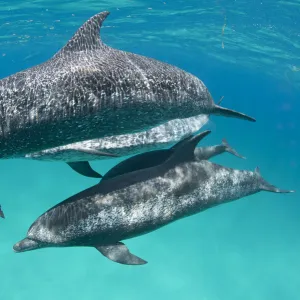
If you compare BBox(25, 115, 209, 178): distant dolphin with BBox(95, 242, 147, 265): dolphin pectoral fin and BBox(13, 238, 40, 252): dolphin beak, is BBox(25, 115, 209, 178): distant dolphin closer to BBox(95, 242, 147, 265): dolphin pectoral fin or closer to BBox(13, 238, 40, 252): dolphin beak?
BBox(95, 242, 147, 265): dolphin pectoral fin

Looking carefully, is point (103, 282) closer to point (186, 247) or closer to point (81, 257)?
point (81, 257)

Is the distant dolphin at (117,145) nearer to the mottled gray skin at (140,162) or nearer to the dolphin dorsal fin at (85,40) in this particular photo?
the mottled gray skin at (140,162)

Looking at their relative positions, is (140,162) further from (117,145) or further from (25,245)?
(25,245)

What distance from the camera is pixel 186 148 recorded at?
25.6 ft

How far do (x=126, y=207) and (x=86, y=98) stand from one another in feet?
9.20

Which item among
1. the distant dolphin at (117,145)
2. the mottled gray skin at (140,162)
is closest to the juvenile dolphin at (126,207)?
the mottled gray skin at (140,162)

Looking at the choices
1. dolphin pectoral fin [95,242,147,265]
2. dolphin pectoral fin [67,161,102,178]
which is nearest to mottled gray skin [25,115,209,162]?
dolphin pectoral fin [67,161,102,178]

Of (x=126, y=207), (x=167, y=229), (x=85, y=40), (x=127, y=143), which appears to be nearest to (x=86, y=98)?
(x=85, y=40)

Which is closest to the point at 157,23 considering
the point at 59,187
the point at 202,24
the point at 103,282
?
the point at 202,24

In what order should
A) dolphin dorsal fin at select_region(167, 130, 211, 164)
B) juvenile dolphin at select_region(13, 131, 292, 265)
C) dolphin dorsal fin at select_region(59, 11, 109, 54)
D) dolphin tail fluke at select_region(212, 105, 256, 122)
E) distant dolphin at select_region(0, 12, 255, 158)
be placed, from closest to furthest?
distant dolphin at select_region(0, 12, 255, 158), dolphin dorsal fin at select_region(59, 11, 109, 54), juvenile dolphin at select_region(13, 131, 292, 265), dolphin tail fluke at select_region(212, 105, 256, 122), dolphin dorsal fin at select_region(167, 130, 211, 164)

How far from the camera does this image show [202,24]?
117 feet

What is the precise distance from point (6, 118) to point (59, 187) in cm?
2573

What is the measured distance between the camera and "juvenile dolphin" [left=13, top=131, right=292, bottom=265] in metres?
7.13

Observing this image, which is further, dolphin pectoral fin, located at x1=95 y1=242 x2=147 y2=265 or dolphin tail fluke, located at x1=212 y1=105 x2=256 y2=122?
dolphin pectoral fin, located at x1=95 y1=242 x2=147 y2=265
